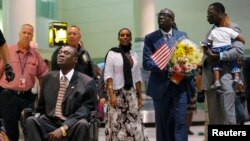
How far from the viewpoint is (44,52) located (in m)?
18.7

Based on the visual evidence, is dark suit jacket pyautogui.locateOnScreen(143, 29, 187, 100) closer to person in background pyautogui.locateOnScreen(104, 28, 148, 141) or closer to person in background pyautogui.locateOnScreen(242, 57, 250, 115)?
Answer: person in background pyautogui.locateOnScreen(104, 28, 148, 141)

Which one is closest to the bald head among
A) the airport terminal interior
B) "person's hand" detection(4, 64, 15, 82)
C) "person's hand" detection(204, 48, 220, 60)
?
"person's hand" detection(4, 64, 15, 82)

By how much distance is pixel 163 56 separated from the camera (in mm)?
5020

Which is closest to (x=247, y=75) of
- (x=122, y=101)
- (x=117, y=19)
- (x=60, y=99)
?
(x=122, y=101)

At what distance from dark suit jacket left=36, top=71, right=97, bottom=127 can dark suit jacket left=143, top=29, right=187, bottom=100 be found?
921mm

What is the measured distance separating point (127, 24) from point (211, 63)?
16169 millimetres

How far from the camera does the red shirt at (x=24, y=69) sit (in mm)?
5672

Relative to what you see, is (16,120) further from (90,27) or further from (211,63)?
(90,27)

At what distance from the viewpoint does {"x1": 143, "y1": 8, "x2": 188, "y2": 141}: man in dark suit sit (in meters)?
4.91

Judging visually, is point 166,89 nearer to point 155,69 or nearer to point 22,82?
point 155,69

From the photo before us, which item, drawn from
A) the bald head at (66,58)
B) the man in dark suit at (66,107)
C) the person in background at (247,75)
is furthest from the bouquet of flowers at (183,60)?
the bald head at (66,58)

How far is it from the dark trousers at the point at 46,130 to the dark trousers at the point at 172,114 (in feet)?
4.01

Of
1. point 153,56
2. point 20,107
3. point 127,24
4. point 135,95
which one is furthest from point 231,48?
point 127,24

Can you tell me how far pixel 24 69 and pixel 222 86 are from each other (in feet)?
8.48
